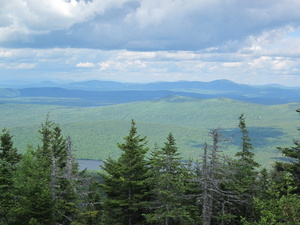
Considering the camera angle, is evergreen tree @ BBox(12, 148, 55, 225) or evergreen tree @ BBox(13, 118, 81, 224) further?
evergreen tree @ BBox(13, 118, 81, 224)

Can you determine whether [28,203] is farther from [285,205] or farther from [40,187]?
[285,205]

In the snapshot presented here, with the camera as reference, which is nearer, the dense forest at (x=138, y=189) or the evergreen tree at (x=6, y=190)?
the dense forest at (x=138, y=189)

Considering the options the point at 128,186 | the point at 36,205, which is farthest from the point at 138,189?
the point at 36,205

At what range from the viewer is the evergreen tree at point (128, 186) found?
2869 cm

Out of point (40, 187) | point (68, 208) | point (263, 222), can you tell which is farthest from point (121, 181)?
point (263, 222)

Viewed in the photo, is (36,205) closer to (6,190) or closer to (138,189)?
(6,190)

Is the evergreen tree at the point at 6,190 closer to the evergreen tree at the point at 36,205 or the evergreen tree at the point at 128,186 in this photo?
the evergreen tree at the point at 36,205

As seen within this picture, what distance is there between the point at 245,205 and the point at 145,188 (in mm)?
9825

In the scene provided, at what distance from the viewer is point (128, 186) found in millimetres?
29109

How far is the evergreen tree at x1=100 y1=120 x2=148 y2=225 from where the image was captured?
2869cm

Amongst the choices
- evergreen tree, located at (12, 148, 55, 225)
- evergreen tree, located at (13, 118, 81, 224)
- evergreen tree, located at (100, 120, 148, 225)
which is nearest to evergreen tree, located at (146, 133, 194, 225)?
evergreen tree, located at (100, 120, 148, 225)

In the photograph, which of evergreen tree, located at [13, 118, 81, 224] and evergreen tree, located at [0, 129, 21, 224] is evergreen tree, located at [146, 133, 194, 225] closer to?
evergreen tree, located at [13, 118, 81, 224]

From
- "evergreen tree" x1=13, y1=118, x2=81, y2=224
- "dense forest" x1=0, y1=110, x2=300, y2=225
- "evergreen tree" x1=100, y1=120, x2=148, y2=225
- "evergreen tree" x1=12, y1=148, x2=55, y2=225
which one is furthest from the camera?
"evergreen tree" x1=100, y1=120, x2=148, y2=225

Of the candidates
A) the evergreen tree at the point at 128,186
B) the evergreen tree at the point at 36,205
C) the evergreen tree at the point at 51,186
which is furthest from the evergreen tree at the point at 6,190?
the evergreen tree at the point at 128,186
